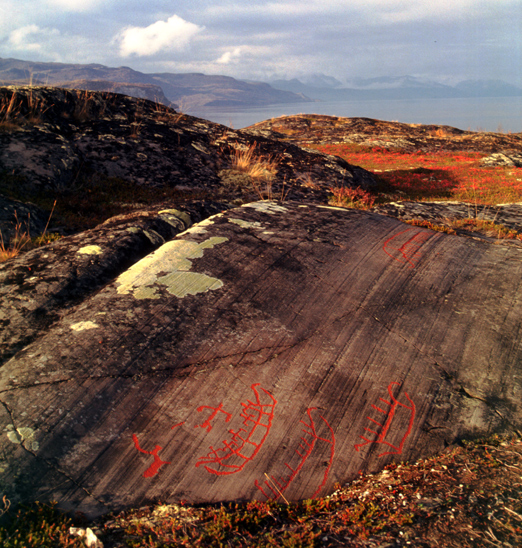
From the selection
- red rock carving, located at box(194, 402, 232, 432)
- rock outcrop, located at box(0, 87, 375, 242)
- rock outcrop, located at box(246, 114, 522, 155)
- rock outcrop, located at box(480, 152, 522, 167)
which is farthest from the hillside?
rock outcrop, located at box(246, 114, 522, 155)

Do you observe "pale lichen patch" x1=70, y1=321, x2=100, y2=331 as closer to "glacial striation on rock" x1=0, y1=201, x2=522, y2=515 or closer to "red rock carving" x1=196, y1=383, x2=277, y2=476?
"glacial striation on rock" x1=0, y1=201, x2=522, y2=515

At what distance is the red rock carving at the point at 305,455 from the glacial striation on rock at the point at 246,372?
1 centimetres

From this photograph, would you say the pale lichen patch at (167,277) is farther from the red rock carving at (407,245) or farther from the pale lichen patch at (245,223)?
the red rock carving at (407,245)

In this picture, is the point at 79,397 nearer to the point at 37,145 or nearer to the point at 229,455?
the point at 229,455

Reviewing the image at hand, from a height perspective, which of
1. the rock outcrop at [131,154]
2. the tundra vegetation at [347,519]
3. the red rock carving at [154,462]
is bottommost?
the tundra vegetation at [347,519]

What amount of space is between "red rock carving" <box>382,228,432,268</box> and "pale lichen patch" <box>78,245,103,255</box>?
4.69m

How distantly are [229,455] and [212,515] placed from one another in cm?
48

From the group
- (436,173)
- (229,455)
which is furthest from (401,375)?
(436,173)

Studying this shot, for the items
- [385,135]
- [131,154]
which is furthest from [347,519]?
[385,135]

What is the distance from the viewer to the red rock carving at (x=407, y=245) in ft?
18.5

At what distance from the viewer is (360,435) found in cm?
343

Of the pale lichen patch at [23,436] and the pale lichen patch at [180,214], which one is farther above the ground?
the pale lichen patch at [180,214]

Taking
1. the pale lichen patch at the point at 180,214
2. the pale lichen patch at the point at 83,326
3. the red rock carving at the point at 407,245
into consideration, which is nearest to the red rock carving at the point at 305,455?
the pale lichen patch at the point at 83,326

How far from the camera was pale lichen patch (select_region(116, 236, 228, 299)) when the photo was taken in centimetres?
451
